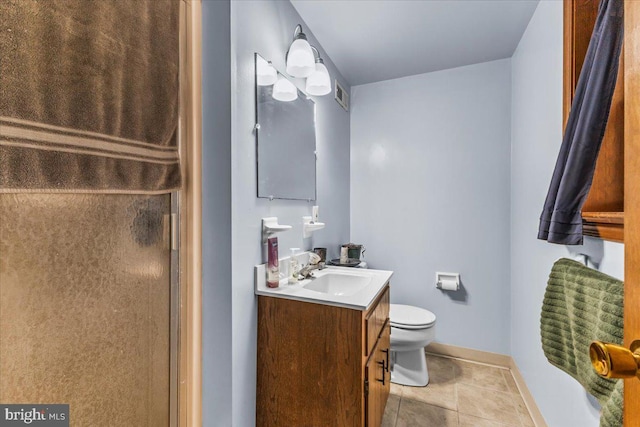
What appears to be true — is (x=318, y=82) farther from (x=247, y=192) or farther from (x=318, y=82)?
(x=247, y=192)

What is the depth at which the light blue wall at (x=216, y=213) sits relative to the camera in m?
1.15

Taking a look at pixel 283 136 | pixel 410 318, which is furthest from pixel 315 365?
pixel 283 136

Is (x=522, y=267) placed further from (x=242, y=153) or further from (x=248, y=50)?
(x=248, y=50)

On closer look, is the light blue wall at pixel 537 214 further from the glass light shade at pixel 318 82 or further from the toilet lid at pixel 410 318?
the glass light shade at pixel 318 82

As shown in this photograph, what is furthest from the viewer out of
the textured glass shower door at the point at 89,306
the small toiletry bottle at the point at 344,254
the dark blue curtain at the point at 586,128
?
the small toiletry bottle at the point at 344,254

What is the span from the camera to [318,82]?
162cm

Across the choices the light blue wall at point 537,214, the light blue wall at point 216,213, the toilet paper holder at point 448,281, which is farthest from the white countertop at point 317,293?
the toilet paper holder at point 448,281

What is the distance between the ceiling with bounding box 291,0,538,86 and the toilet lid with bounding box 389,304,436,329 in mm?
1902

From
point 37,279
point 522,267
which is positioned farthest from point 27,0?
point 522,267

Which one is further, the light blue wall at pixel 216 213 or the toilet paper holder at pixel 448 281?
the toilet paper holder at pixel 448 281

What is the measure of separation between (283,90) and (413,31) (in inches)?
40.9

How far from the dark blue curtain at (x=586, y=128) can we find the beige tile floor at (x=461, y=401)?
1.24m

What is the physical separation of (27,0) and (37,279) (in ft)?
2.13

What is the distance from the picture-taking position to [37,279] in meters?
0.71
